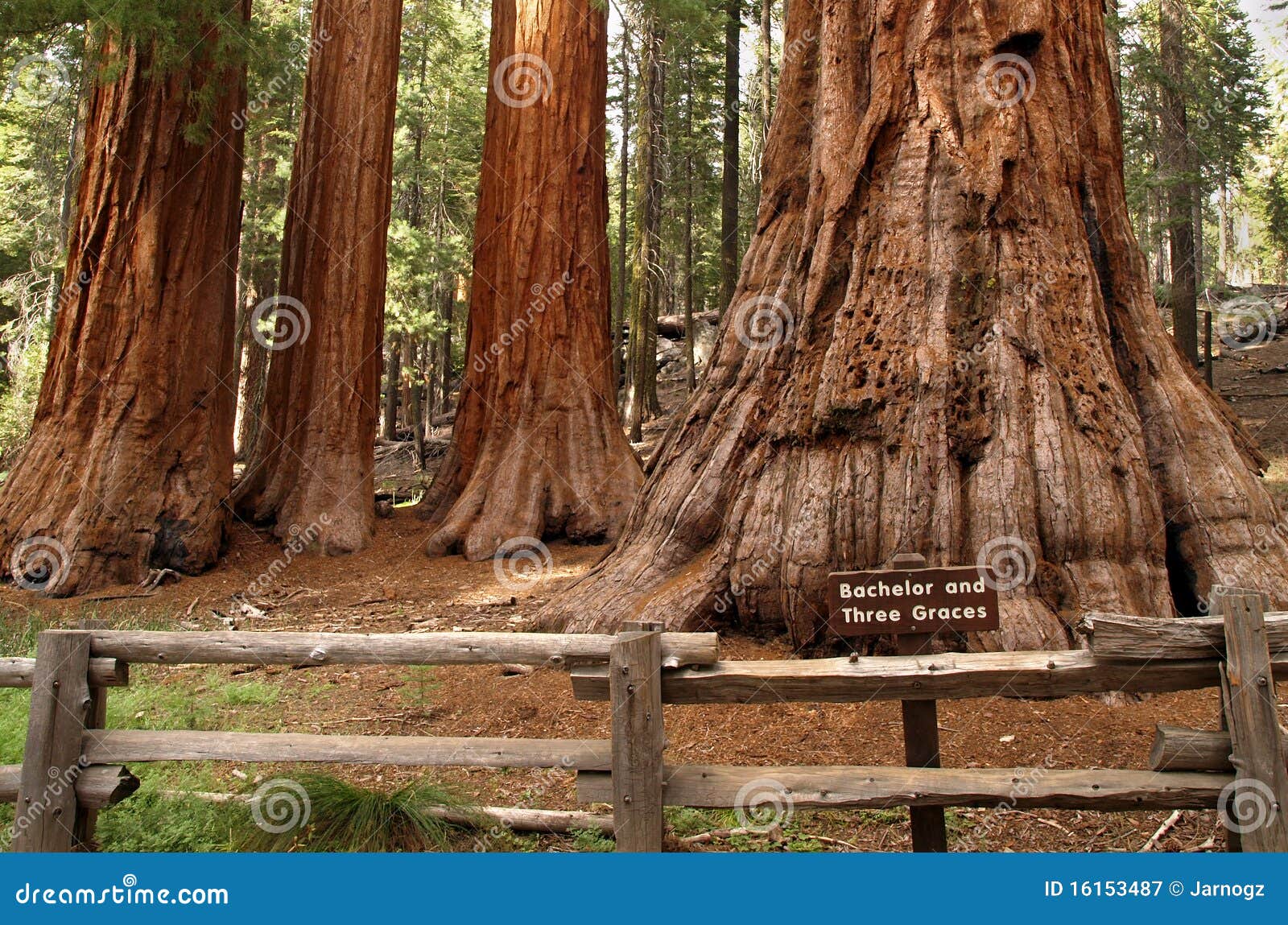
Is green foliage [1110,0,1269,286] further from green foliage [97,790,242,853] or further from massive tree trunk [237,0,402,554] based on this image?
green foliage [97,790,242,853]

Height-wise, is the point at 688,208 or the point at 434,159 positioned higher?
the point at 434,159

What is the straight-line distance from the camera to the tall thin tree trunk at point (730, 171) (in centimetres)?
1730

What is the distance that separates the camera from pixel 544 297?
37.1 ft

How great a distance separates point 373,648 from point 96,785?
133cm

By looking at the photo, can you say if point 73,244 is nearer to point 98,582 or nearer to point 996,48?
point 98,582

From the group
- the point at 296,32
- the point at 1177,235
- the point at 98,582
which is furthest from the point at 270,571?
the point at 1177,235

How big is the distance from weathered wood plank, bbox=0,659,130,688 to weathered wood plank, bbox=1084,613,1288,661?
406cm

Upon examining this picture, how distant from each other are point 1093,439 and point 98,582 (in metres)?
8.49

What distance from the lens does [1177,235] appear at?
18.0 metres

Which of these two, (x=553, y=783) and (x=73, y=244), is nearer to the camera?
(x=553, y=783)

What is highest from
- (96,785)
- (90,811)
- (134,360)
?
(134,360)

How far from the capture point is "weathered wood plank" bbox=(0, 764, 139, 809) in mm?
4148

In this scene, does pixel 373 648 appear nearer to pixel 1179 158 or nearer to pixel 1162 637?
pixel 1162 637

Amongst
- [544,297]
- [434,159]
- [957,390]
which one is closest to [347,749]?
[957,390]
